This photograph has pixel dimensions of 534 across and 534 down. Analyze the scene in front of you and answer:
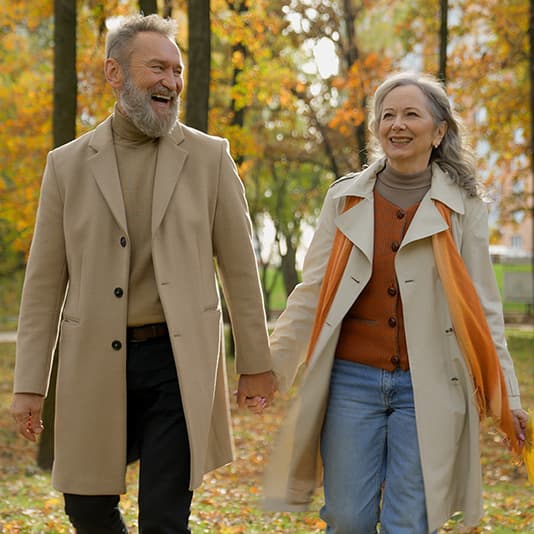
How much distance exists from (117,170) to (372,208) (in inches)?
45.2

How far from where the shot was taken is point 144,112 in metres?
4.59

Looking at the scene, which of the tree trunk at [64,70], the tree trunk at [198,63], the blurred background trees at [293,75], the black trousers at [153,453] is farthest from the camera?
the blurred background trees at [293,75]

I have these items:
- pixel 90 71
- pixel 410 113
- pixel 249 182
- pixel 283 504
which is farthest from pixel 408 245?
pixel 249 182

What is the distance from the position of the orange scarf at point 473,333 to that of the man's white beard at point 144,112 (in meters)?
1.24

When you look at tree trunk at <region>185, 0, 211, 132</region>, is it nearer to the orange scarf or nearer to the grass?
the grass

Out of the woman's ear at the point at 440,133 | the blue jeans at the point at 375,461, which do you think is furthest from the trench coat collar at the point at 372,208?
the blue jeans at the point at 375,461

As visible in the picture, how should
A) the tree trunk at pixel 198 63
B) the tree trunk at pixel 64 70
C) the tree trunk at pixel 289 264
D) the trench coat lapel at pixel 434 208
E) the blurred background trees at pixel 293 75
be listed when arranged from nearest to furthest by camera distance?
the trench coat lapel at pixel 434 208, the tree trunk at pixel 64 70, the tree trunk at pixel 198 63, the blurred background trees at pixel 293 75, the tree trunk at pixel 289 264

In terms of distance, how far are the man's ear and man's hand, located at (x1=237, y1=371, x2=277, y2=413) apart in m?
1.42

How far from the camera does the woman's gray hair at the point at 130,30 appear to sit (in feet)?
15.4

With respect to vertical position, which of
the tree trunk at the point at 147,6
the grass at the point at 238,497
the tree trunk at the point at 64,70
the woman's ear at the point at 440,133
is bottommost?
the grass at the point at 238,497

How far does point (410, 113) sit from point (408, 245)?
60 cm

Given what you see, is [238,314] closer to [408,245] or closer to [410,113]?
[408,245]

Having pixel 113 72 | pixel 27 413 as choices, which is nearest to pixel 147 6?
pixel 113 72

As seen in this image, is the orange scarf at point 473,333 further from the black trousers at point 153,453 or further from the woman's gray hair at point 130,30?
the woman's gray hair at point 130,30
